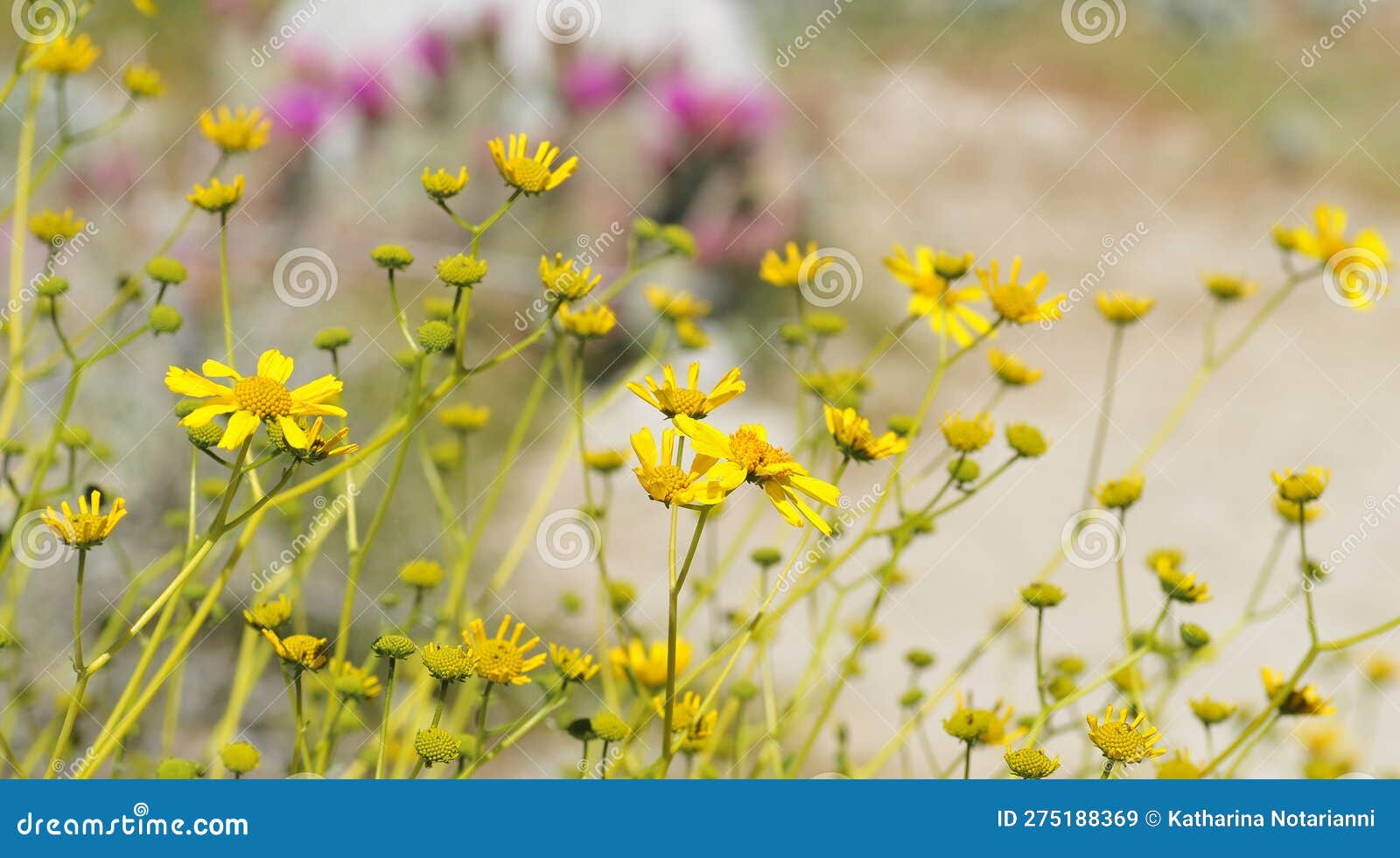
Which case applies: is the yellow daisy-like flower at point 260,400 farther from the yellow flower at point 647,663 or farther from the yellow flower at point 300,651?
the yellow flower at point 647,663

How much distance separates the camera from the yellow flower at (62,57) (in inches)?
A: 67.3

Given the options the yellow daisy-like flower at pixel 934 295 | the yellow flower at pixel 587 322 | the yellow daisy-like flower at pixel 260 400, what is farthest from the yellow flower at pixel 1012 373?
the yellow daisy-like flower at pixel 260 400

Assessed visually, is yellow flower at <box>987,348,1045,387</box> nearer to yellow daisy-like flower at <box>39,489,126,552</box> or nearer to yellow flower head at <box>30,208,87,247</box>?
yellow daisy-like flower at <box>39,489,126,552</box>

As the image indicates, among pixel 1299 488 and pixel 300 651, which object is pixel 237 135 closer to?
pixel 300 651

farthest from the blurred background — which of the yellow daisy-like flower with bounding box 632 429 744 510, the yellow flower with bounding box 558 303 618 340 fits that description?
the yellow daisy-like flower with bounding box 632 429 744 510

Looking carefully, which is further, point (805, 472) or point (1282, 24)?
point (1282, 24)

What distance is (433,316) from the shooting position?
1657mm

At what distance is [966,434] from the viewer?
156cm

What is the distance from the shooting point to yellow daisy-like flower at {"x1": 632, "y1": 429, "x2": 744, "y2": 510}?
1.09m

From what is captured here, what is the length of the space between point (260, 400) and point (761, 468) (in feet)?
1.62

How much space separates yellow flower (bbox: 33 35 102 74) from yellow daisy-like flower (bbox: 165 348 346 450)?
0.82 m
